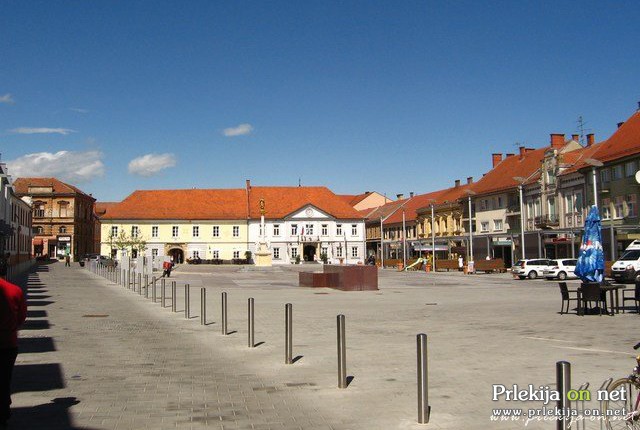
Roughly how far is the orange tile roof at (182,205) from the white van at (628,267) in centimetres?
6691

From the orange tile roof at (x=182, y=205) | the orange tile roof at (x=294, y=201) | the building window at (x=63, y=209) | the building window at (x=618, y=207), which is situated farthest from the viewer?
the building window at (x=63, y=209)

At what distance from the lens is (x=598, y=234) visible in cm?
1933

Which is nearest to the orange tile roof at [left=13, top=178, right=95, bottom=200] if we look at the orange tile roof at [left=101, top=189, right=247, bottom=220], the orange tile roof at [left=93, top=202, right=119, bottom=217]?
the orange tile roof at [left=101, top=189, right=247, bottom=220]

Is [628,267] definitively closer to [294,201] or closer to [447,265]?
[447,265]

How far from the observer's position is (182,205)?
98125 millimetres

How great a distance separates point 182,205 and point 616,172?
2551 inches

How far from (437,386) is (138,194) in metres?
95.7

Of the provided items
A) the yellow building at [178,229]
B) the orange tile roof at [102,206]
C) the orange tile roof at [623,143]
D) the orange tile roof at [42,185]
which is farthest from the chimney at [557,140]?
the orange tile roof at [102,206]

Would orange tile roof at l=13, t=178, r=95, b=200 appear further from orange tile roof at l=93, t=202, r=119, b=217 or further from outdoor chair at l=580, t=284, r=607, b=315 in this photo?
outdoor chair at l=580, t=284, r=607, b=315

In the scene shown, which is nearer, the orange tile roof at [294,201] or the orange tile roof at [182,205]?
the orange tile roof at [182,205]

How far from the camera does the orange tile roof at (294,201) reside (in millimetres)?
98125

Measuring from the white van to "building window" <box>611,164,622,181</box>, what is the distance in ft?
45.2

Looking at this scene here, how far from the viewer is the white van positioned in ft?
114

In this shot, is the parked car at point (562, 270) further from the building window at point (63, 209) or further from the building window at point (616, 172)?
the building window at point (63, 209)
